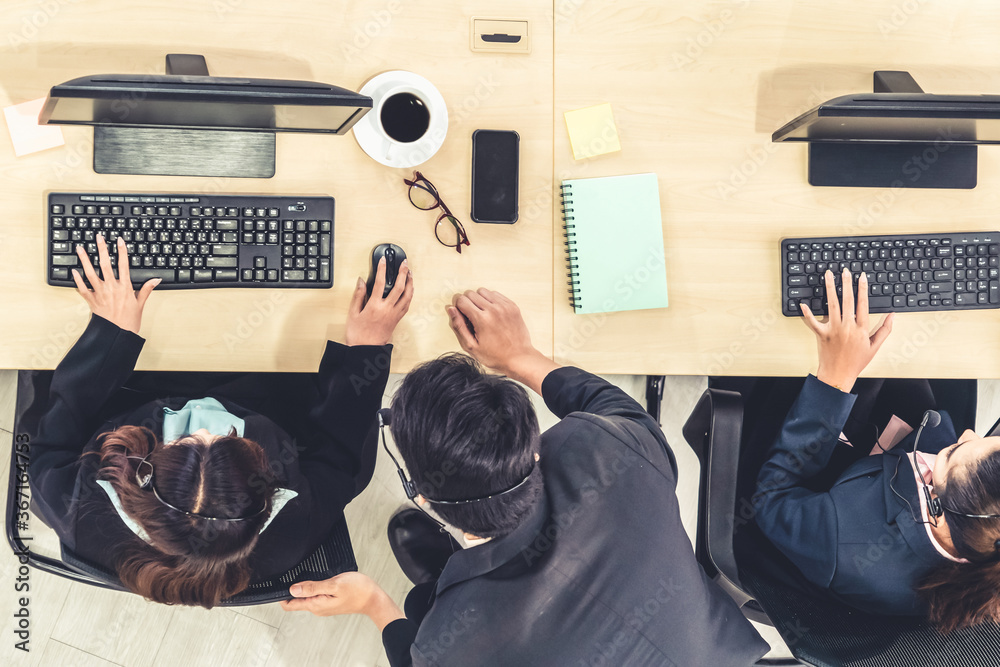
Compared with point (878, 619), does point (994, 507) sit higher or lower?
higher

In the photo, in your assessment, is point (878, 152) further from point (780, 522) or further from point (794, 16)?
point (780, 522)

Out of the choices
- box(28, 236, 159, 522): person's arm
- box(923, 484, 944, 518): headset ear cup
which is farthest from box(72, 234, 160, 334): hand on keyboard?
box(923, 484, 944, 518): headset ear cup

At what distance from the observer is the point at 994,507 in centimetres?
104

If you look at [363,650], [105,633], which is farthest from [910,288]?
[105,633]

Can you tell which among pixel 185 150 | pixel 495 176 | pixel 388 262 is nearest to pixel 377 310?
pixel 388 262

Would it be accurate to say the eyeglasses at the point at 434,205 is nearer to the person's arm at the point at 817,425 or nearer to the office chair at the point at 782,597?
the office chair at the point at 782,597

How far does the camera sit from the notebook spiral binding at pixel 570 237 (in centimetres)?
121

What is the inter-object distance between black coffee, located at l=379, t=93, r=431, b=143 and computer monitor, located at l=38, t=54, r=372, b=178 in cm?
9

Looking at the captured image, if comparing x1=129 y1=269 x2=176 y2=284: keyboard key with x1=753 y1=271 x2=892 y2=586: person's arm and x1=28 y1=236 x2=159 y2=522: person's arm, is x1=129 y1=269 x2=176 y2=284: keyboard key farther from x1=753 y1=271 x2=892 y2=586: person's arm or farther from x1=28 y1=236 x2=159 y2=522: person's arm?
x1=753 y1=271 x2=892 y2=586: person's arm

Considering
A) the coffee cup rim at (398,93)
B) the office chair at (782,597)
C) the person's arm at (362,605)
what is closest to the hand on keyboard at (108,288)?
the coffee cup rim at (398,93)

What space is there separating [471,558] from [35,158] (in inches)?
39.2

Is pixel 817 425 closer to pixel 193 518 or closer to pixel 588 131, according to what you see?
pixel 588 131

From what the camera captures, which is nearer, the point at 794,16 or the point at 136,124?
the point at 136,124

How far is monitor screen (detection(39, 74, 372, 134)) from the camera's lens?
92cm
